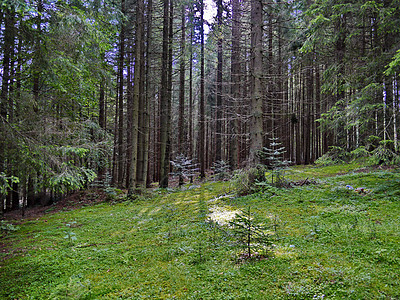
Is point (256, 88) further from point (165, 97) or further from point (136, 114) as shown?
point (165, 97)

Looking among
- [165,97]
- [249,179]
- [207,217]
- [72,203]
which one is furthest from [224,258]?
[72,203]

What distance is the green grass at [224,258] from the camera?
2.69m

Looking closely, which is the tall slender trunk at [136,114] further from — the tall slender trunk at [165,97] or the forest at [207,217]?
the tall slender trunk at [165,97]

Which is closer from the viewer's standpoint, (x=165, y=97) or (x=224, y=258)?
(x=224, y=258)

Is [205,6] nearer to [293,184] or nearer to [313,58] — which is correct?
[313,58]

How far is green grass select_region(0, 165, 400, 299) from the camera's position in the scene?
106 inches

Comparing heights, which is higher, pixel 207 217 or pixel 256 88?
pixel 256 88

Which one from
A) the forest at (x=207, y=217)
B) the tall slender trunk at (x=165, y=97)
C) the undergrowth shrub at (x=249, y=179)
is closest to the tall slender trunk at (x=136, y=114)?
the forest at (x=207, y=217)

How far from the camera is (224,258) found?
353 centimetres

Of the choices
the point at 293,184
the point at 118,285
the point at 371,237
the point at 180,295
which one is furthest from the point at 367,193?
the point at 118,285

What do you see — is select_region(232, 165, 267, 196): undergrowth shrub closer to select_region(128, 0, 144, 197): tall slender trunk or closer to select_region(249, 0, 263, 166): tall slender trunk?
select_region(249, 0, 263, 166): tall slender trunk

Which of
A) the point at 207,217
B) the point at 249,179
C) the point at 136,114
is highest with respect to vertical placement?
the point at 136,114

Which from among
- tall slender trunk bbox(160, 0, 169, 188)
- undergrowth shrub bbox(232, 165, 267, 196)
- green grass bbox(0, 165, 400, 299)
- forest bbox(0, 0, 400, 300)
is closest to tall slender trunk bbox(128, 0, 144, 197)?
forest bbox(0, 0, 400, 300)

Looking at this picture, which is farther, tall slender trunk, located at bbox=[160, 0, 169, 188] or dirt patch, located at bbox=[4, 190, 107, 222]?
tall slender trunk, located at bbox=[160, 0, 169, 188]
